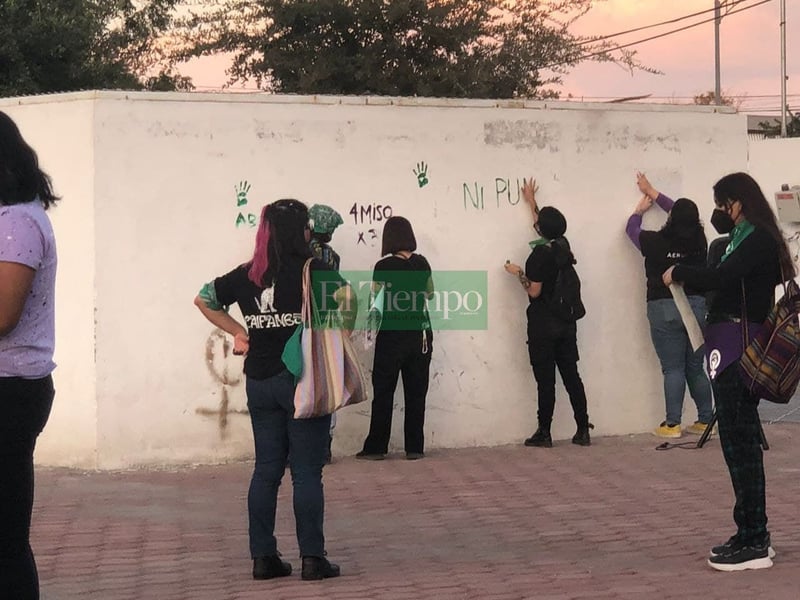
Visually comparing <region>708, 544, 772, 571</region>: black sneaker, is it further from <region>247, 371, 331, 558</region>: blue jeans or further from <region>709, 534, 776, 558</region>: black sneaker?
<region>247, 371, 331, 558</region>: blue jeans

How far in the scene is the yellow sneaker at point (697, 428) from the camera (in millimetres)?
10609

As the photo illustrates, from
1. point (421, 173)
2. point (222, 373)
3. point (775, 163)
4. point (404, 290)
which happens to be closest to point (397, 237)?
point (404, 290)

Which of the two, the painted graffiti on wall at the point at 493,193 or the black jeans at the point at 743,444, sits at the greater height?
the painted graffiti on wall at the point at 493,193

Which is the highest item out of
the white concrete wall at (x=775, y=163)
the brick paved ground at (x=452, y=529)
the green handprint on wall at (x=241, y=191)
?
the white concrete wall at (x=775, y=163)

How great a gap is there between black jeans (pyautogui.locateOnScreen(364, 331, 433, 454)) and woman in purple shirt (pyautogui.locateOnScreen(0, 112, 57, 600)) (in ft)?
17.1

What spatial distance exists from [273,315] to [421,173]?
416cm

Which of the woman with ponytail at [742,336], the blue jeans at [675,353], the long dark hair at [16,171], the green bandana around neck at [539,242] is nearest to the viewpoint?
the long dark hair at [16,171]

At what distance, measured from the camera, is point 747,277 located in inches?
240

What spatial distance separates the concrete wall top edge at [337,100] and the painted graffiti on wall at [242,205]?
0.65 meters

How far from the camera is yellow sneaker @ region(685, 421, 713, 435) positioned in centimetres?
1061

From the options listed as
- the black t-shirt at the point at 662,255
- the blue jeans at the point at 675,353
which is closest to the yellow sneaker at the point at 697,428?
the blue jeans at the point at 675,353

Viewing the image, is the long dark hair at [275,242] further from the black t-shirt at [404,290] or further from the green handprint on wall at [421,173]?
the green handprint on wall at [421,173]

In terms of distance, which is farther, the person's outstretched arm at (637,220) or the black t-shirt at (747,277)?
the person's outstretched arm at (637,220)

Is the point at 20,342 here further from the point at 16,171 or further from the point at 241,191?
the point at 241,191
